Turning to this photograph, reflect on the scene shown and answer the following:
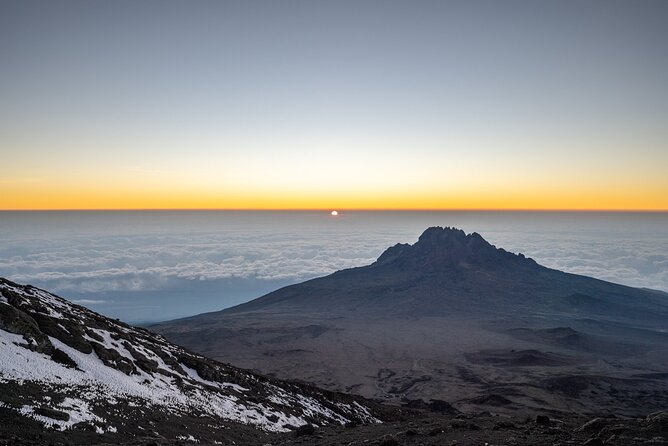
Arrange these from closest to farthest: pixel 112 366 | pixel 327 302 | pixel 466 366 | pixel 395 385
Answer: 1. pixel 112 366
2. pixel 395 385
3. pixel 466 366
4. pixel 327 302

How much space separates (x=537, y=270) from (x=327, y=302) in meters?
103

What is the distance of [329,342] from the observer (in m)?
120

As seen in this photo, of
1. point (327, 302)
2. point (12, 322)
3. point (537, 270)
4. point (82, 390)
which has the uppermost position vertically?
point (12, 322)

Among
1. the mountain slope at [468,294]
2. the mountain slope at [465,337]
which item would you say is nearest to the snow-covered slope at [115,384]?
the mountain slope at [465,337]

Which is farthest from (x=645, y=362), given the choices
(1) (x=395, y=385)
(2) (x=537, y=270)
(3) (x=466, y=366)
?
(2) (x=537, y=270)

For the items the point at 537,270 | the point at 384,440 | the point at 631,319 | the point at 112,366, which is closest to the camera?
the point at 384,440

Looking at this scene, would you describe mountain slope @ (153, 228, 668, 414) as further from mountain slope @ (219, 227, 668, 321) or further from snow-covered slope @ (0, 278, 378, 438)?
snow-covered slope @ (0, 278, 378, 438)

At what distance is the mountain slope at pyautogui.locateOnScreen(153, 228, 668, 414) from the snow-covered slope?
1596 inches

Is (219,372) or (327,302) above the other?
(219,372)

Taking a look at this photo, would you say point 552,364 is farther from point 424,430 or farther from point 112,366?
point 112,366

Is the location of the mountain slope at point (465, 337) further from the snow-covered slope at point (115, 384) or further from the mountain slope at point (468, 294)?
the snow-covered slope at point (115, 384)

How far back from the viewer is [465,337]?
12481 cm

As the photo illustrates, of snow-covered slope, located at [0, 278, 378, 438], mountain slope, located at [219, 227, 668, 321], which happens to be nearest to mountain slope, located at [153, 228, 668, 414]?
mountain slope, located at [219, 227, 668, 321]

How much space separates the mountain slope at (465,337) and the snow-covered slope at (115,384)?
133ft
